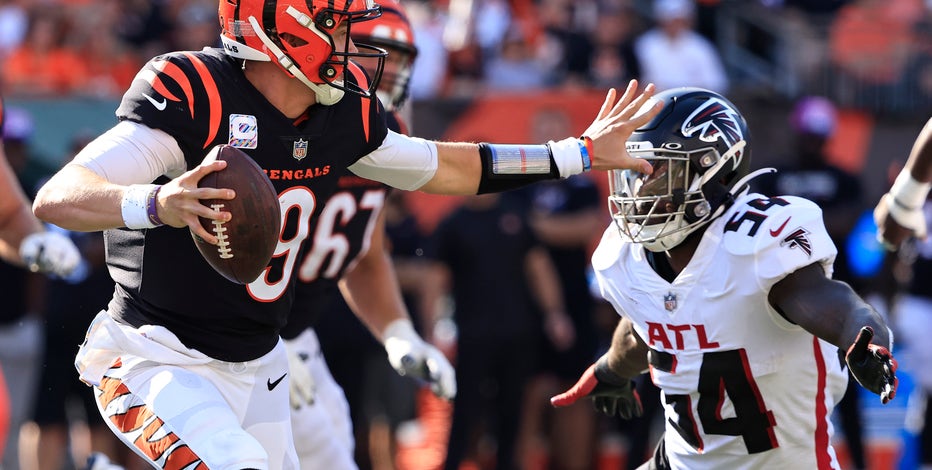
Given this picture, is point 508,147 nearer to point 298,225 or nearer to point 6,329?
point 298,225

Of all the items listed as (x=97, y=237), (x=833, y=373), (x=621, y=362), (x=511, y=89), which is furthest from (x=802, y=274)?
(x=511, y=89)

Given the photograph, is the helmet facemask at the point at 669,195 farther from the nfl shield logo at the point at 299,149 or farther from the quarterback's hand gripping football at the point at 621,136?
the nfl shield logo at the point at 299,149

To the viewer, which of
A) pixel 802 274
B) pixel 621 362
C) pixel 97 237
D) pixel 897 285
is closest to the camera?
pixel 802 274

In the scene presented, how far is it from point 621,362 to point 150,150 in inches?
66.5

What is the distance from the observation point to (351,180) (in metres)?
4.86

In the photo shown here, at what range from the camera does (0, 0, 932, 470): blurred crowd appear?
7656 millimetres

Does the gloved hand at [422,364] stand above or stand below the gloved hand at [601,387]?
below

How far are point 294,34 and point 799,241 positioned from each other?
4.98ft

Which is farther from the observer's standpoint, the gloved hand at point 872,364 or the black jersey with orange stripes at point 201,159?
the black jersey with orange stripes at point 201,159

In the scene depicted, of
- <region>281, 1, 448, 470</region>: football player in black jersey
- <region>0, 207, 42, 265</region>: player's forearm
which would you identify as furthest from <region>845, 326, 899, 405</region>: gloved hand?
<region>0, 207, 42, 265</region>: player's forearm

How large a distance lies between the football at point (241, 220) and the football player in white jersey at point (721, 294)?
1.20m

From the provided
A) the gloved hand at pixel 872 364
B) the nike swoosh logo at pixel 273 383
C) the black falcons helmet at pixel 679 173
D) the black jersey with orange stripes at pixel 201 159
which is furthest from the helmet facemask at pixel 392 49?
the gloved hand at pixel 872 364

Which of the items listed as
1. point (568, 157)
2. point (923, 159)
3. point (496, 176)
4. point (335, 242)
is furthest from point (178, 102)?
point (923, 159)

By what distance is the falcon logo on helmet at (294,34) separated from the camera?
12.0ft
